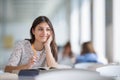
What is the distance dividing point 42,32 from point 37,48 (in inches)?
3.0

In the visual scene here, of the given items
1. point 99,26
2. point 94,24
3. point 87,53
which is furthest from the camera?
point 99,26

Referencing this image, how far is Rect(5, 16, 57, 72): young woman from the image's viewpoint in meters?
1.42

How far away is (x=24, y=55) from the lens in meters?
1.44

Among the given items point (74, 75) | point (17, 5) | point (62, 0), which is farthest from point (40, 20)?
point (17, 5)

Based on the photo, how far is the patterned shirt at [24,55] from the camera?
1411mm

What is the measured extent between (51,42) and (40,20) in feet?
0.36

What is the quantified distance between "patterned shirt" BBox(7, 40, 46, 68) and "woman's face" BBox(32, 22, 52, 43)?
0.06 metres

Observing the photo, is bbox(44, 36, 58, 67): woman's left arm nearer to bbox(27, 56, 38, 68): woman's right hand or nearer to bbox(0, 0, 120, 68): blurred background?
bbox(27, 56, 38, 68): woman's right hand

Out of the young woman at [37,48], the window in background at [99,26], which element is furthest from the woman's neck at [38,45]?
the window in background at [99,26]

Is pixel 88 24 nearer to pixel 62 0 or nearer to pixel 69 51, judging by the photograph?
pixel 69 51

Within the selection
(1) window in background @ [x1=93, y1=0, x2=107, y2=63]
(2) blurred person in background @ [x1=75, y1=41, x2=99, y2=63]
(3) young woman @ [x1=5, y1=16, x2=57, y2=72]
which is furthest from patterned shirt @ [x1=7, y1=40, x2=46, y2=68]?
(1) window in background @ [x1=93, y1=0, x2=107, y2=63]

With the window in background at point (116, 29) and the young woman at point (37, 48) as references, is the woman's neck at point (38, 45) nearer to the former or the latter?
the young woman at point (37, 48)

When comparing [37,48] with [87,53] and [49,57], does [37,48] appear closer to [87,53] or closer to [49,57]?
[49,57]

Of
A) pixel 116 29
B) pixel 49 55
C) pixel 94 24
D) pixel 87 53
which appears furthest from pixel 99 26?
pixel 49 55
